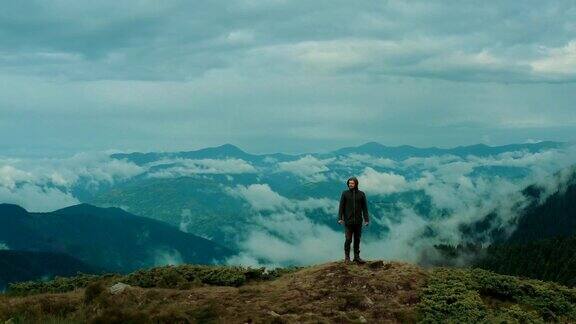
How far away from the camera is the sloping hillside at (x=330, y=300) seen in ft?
65.7

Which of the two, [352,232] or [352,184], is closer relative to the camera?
[352,184]

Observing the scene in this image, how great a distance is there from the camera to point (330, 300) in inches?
861

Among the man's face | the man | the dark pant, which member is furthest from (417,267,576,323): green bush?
the man's face

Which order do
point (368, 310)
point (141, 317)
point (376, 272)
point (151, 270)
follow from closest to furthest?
point (141, 317), point (368, 310), point (376, 272), point (151, 270)

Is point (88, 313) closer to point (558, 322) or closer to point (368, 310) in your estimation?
point (368, 310)

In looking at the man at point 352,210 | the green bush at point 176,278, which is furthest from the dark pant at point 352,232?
the green bush at point 176,278

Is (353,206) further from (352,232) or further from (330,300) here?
(330,300)

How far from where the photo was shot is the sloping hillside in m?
20.0

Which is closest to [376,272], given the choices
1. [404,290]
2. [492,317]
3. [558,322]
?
[404,290]

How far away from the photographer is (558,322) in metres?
21.7

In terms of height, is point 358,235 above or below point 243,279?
above

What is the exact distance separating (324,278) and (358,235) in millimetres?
3336

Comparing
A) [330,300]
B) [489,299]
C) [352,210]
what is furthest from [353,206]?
[489,299]

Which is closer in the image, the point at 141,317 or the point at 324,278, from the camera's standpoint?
the point at 141,317
